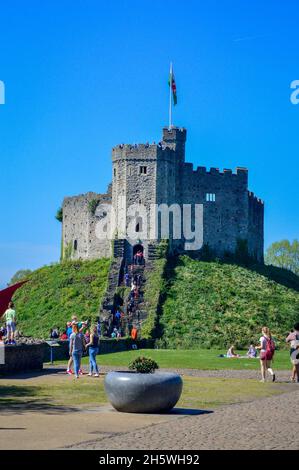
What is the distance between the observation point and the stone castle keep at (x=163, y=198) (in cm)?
6719

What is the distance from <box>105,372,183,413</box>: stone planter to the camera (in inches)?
691

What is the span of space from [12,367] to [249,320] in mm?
29457

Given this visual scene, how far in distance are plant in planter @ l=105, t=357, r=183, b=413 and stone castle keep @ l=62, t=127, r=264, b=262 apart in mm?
47600

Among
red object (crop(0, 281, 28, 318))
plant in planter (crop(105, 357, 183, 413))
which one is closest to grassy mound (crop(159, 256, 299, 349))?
red object (crop(0, 281, 28, 318))

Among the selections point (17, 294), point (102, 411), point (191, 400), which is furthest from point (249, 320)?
point (102, 411)

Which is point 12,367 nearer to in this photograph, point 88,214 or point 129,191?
point 129,191

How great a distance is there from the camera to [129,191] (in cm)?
6725

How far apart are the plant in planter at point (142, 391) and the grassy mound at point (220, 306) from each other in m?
34.0

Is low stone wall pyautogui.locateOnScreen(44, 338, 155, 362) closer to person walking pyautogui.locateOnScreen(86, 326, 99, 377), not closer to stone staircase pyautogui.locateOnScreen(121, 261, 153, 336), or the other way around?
stone staircase pyautogui.locateOnScreen(121, 261, 153, 336)

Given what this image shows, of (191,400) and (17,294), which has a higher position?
(17,294)

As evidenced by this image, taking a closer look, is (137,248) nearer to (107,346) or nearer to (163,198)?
(163,198)

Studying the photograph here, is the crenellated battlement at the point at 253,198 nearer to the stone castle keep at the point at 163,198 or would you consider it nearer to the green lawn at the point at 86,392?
the stone castle keep at the point at 163,198
